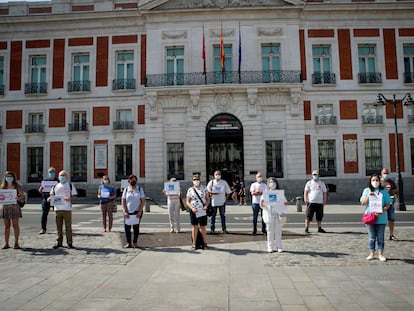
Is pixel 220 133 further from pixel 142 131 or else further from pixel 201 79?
pixel 142 131

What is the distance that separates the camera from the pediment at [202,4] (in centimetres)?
2503

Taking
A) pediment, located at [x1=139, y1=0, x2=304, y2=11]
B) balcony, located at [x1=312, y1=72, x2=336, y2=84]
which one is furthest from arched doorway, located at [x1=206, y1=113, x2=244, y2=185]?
pediment, located at [x1=139, y1=0, x2=304, y2=11]

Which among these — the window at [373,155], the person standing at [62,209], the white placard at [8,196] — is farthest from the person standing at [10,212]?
the window at [373,155]

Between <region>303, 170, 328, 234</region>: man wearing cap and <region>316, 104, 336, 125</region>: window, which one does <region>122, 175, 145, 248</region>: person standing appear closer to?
<region>303, 170, 328, 234</region>: man wearing cap

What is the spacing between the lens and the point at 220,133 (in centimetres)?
2484

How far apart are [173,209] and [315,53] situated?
66.5 feet

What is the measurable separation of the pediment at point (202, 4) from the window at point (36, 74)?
9613 mm

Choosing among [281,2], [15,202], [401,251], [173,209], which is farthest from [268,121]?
[15,202]

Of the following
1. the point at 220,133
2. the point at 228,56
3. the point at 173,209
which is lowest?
the point at 173,209

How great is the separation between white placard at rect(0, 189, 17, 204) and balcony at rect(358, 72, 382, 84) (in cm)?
2481

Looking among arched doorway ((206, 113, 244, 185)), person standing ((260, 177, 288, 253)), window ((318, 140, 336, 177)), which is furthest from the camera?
arched doorway ((206, 113, 244, 185))

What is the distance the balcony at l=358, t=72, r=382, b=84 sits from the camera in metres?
25.1

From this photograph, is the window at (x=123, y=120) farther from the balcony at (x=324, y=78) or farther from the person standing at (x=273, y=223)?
the person standing at (x=273, y=223)

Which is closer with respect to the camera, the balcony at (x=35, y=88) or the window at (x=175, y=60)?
the window at (x=175, y=60)
